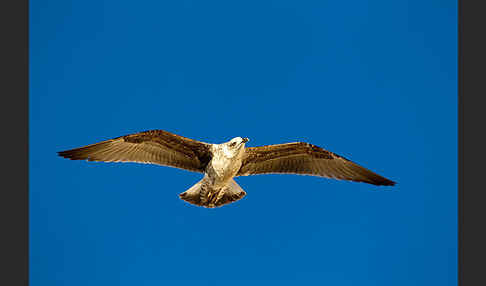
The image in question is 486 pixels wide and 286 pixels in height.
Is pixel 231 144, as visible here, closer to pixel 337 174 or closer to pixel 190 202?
pixel 190 202

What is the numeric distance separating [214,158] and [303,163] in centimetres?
184

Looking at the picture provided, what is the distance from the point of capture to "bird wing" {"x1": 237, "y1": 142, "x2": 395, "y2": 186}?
8.24 m

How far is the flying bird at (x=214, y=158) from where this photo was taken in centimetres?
777

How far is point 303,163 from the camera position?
8.52 metres

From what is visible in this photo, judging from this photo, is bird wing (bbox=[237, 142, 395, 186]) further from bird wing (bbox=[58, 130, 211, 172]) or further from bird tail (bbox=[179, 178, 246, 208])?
bird wing (bbox=[58, 130, 211, 172])

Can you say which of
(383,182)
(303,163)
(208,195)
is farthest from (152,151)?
(383,182)

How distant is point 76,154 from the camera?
25.7ft

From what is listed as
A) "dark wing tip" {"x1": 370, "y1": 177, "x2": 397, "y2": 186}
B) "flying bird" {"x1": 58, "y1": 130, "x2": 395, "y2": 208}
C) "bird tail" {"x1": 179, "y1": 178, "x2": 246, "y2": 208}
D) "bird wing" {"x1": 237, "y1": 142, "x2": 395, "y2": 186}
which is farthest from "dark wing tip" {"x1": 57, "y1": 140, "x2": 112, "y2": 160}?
"dark wing tip" {"x1": 370, "y1": 177, "x2": 397, "y2": 186}

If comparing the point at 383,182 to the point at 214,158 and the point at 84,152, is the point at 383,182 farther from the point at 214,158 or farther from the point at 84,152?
the point at 84,152

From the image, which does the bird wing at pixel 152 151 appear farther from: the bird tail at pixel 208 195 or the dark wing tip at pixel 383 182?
the dark wing tip at pixel 383 182

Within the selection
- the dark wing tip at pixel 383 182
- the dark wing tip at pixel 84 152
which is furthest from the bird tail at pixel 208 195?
the dark wing tip at pixel 383 182

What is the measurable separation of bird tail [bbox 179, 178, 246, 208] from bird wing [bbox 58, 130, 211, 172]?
14.3 inches

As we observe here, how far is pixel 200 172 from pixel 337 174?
2.66 meters

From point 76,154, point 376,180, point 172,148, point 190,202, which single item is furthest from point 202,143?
point 376,180
